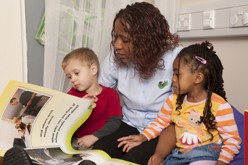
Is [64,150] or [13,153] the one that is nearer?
[13,153]

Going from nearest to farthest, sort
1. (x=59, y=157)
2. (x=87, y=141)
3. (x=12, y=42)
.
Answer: (x=59, y=157)
(x=87, y=141)
(x=12, y=42)

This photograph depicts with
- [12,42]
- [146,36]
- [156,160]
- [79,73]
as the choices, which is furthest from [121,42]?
[12,42]

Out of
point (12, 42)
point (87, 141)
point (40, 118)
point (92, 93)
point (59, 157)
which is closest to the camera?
point (59, 157)

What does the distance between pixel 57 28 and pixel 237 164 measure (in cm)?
98

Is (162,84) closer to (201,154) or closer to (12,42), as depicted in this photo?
(201,154)

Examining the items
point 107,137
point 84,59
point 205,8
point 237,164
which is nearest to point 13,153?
point 107,137

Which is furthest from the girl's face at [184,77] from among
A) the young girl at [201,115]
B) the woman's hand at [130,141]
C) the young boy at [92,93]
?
the young boy at [92,93]

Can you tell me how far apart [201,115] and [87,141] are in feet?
1.44

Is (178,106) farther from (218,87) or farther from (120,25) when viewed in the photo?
(120,25)

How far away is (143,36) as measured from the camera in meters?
1.30

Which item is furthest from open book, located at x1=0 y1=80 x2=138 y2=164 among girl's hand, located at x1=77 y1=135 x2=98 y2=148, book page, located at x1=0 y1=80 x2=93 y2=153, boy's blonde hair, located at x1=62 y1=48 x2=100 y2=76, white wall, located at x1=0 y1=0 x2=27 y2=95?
white wall, located at x1=0 y1=0 x2=27 y2=95

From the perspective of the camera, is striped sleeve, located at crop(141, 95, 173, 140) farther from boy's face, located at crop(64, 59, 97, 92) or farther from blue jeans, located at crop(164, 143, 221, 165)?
boy's face, located at crop(64, 59, 97, 92)

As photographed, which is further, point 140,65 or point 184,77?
point 140,65

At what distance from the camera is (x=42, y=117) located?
1.17 meters
